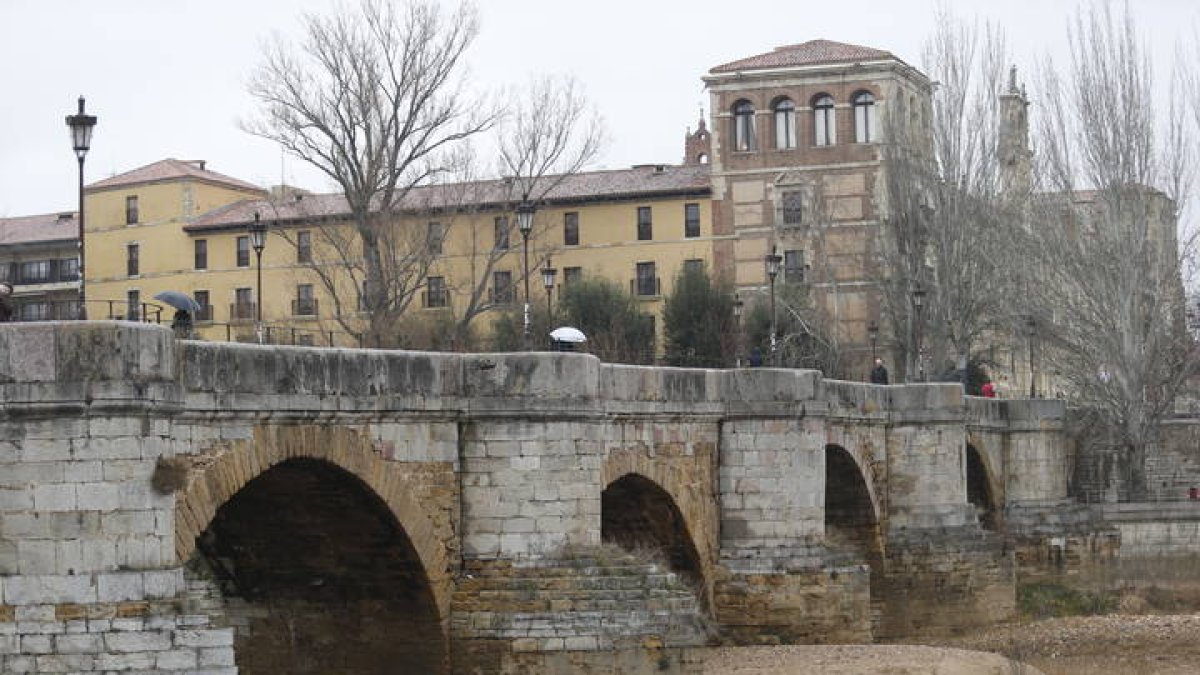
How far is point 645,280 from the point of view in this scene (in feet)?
280

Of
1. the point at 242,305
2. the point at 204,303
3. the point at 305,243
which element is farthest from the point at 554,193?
the point at 204,303

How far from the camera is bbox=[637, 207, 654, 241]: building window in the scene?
3344 inches

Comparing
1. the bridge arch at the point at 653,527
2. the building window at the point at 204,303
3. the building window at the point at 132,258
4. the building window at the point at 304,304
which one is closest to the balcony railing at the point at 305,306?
the building window at the point at 304,304

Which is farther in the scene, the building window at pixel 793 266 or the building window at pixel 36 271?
the building window at pixel 36 271

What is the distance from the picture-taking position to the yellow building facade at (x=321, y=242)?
81312 mm

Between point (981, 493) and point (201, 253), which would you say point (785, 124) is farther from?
point (981, 493)

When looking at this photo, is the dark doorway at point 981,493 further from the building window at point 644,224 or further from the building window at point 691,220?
the building window at point 644,224

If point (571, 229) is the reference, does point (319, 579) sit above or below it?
below

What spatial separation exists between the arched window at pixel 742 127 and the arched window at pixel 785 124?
91 cm

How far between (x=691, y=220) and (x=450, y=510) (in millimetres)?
57838

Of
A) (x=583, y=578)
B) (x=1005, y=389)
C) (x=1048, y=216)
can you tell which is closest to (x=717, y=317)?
(x=1005, y=389)

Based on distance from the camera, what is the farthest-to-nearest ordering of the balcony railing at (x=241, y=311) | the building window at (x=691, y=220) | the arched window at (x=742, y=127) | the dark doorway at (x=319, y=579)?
the balcony railing at (x=241, y=311) < the building window at (x=691, y=220) < the arched window at (x=742, y=127) < the dark doorway at (x=319, y=579)

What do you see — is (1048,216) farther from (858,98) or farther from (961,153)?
(858,98)

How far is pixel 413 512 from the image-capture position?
86.5 ft
